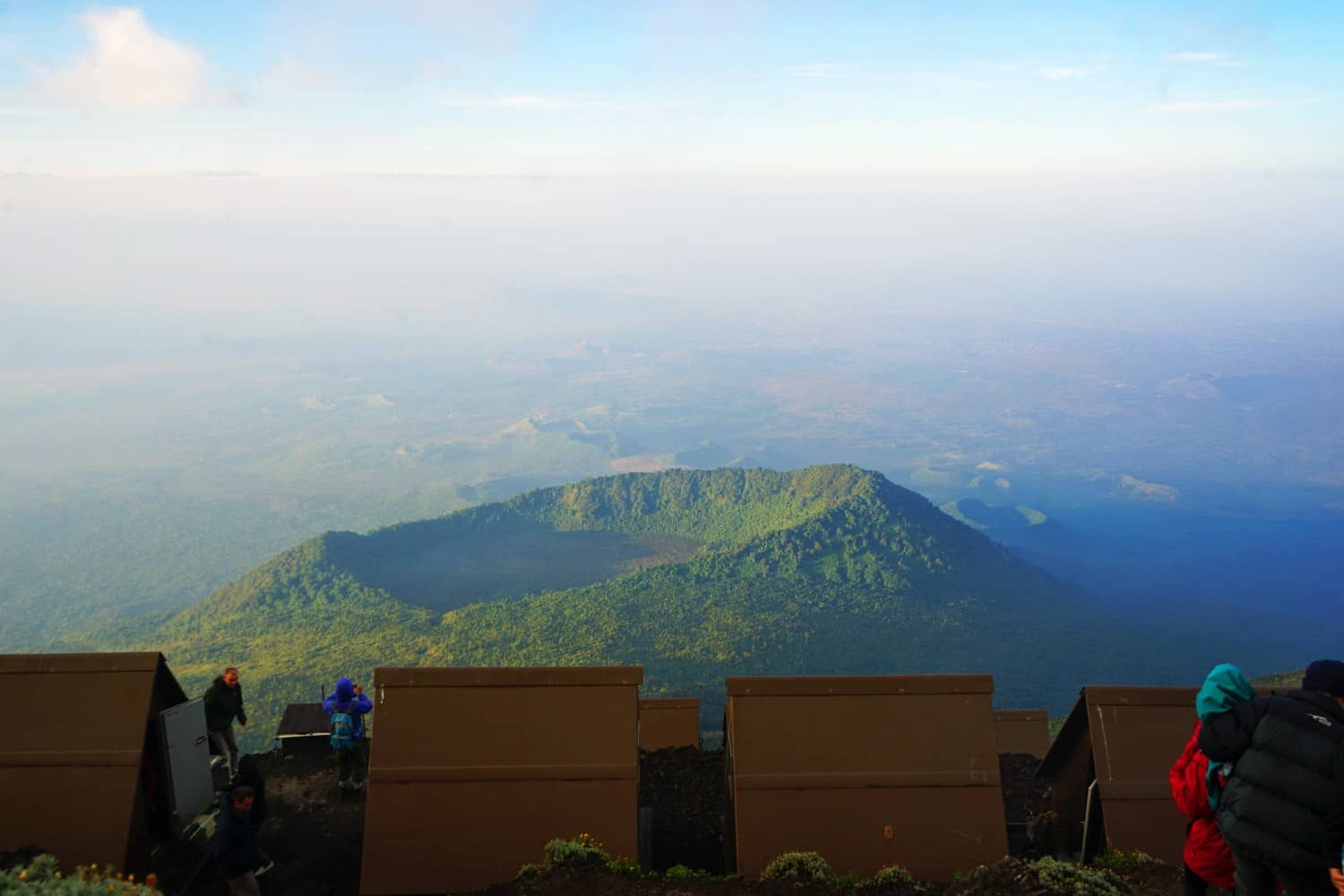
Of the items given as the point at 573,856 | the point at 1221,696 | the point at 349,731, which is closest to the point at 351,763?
the point at 349,731

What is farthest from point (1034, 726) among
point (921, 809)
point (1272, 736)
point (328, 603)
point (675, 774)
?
point (328, 603)

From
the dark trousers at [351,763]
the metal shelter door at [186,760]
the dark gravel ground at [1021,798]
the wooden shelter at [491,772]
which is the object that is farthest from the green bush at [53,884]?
the dark gravel ground at [1021,798]

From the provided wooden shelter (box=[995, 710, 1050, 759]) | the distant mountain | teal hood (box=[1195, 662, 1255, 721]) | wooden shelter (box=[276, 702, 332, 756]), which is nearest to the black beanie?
teal hood (box=[1195, 662, 1255, 721])

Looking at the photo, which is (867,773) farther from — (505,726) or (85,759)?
(85,759)

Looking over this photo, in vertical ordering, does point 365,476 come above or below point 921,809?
above

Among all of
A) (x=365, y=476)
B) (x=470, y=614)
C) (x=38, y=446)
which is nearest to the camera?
(x=470, y=614)

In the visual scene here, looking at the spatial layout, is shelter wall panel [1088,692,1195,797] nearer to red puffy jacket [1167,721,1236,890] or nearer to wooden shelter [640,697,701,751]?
red puffy jacket [1167,721,1236,890]

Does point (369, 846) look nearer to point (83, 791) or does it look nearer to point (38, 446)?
point (83, 791)
